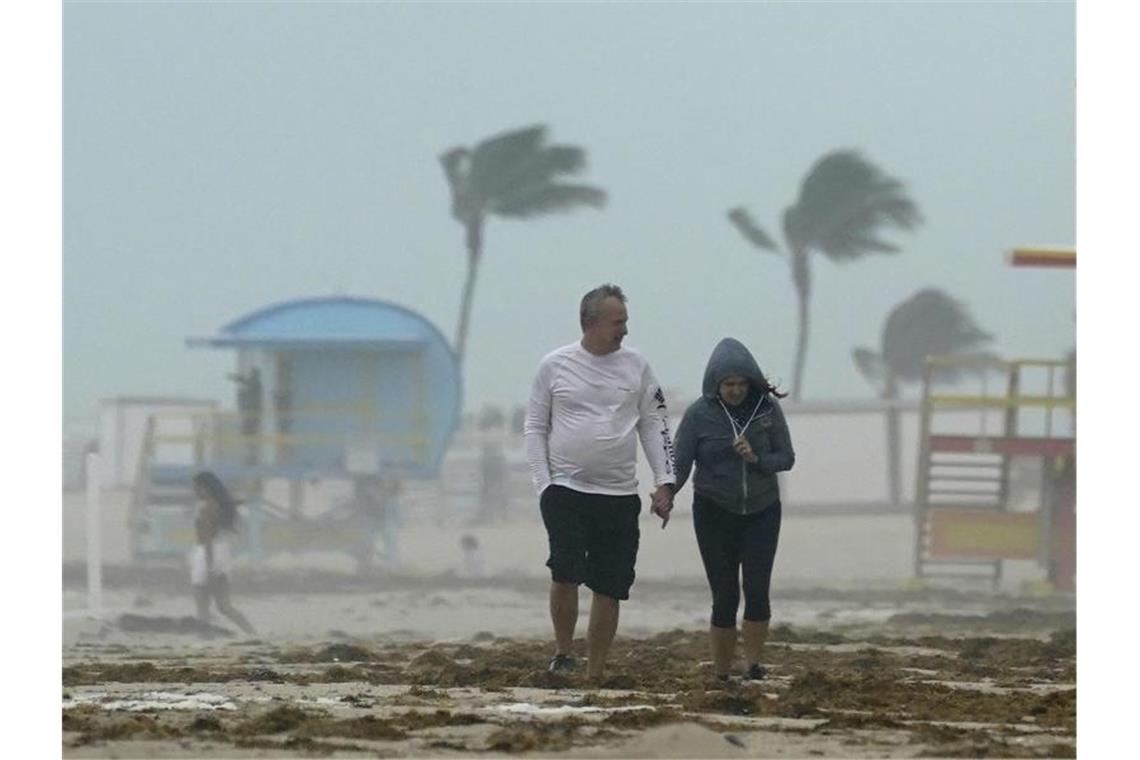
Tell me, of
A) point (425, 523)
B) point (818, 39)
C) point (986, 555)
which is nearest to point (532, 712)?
point (986, 555)

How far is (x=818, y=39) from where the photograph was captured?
5122 centimetres

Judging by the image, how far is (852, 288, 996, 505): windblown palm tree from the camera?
5416 centimetres

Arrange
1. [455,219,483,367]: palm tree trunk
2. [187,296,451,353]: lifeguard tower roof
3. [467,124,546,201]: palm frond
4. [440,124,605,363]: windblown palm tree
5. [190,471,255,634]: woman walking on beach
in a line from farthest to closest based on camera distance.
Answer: [467,124,546,201]: palm frond < [440,124,605,363]: windblown palm tree < [455,219,483,367]: palm tree trunk < [187,296,451,353]: lifeguard tower roof < [190,471,255,634]: woman walking on beach

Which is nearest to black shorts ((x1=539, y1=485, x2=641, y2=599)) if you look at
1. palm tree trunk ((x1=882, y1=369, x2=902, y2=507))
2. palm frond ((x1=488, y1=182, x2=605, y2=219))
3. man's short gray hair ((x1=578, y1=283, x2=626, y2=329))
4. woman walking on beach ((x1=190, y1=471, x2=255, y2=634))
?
man's short gray hair ((x1=578, y1=283, x2=626, y2=329))

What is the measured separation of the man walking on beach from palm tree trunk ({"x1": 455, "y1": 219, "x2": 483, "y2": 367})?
34.7m

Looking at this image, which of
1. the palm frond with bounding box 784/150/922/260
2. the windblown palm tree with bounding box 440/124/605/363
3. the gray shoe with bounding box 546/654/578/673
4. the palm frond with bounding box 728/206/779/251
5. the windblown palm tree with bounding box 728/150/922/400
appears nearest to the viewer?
the gray shoe with bounding box 546/654/578/673

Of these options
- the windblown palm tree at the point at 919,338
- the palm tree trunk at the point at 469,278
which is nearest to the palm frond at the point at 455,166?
the palm tree trunk at the point at 469,278

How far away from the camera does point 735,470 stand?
8.88 meters

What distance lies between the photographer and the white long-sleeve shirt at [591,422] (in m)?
8.92

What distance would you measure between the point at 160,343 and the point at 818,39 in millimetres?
15356

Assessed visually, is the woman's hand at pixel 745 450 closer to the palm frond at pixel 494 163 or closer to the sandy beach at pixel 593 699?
the sandy beach at pixel 593 699

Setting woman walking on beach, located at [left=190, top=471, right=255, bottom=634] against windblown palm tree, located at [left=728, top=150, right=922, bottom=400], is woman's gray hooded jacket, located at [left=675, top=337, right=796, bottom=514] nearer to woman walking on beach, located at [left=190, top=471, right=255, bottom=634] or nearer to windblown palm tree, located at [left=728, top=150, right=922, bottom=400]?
woman walking on beach, located at [left=190, top=471, right=255, bottom=634]

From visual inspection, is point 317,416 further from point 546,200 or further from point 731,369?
point 546,200

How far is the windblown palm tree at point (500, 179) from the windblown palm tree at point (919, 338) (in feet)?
30.1
